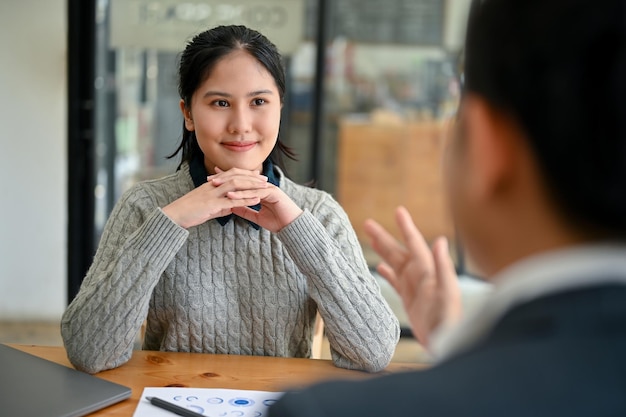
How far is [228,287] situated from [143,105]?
2.38 m

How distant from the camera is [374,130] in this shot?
4023mm

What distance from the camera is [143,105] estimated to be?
149 inches

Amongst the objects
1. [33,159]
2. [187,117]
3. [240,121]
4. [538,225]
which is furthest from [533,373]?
[33,159]

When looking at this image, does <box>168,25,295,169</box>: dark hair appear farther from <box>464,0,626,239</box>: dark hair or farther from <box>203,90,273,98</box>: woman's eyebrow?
<box>464,0,626,239</box>: dark hair

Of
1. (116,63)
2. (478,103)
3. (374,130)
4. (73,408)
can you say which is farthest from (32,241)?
(478,103)

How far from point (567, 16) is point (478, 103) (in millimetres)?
80

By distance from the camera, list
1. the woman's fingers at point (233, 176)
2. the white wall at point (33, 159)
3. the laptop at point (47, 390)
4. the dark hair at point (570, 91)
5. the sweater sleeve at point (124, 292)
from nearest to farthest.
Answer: the dark hair at point (570, 91)
the laptop at point (47, 390)
the sweater sleeve at point (124, 292)
the woman's fingers at point (233, 176)
the white wall at point (33, 159)

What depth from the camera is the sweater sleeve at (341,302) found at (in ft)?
4.86

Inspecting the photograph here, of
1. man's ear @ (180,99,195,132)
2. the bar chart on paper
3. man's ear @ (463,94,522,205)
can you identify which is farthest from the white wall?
man's ear @ (463,94,522,205)

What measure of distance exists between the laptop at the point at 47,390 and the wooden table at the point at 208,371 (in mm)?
41


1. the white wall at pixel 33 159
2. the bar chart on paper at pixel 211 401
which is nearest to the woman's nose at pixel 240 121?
the bar chart on paper at pixel 211 401

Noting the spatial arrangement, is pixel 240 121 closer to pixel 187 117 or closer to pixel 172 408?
pixel 187 117

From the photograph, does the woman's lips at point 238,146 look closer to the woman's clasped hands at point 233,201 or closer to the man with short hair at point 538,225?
the woman's clasped hands at point 233,201

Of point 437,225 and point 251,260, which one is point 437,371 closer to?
point 251,260
